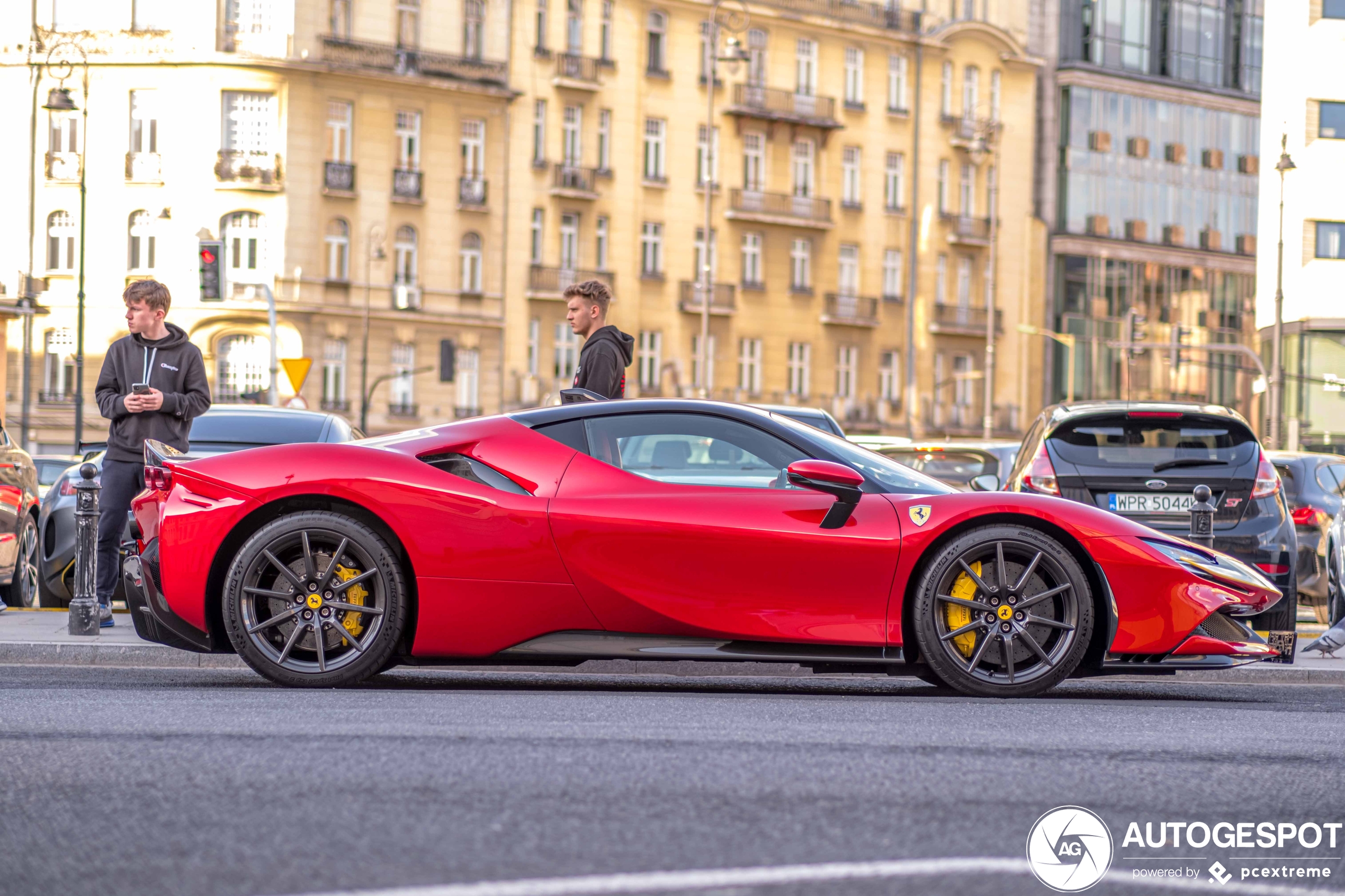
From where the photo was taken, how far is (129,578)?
25.5 ft

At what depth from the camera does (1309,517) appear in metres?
15.3

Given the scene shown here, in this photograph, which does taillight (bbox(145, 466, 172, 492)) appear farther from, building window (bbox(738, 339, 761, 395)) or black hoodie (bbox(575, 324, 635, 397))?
building window (bbox(738, 339, 761, 395))

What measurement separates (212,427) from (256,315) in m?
42.5

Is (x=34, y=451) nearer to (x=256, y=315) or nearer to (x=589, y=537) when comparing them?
(x=256, y=315)

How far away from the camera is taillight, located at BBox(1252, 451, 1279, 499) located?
10266 mm

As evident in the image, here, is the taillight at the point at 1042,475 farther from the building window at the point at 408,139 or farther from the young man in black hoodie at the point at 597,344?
the building window at the point at 408,139

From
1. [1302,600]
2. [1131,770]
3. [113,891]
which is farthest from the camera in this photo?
[1302,600]

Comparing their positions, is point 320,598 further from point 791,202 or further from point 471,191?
point 791,202

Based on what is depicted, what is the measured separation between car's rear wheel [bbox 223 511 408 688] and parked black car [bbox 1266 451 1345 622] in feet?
32.1

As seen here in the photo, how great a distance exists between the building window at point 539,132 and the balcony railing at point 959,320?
16257 millimetres

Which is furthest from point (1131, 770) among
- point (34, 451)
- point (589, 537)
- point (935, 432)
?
point (935, 432)

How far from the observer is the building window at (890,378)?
217 feet

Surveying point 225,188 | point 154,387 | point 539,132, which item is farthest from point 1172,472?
point 539,132

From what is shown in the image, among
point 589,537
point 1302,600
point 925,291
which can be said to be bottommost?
point 1302,600
